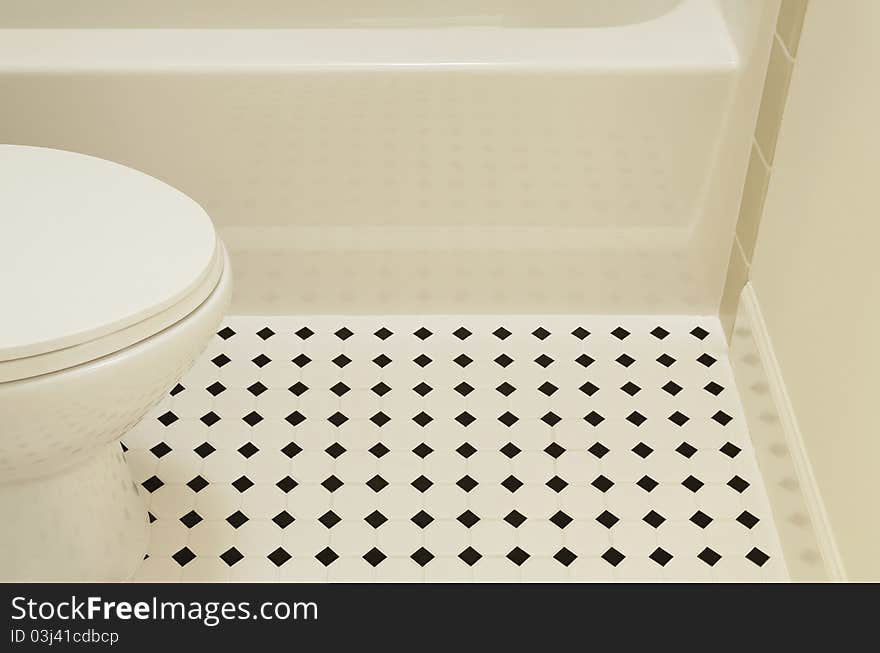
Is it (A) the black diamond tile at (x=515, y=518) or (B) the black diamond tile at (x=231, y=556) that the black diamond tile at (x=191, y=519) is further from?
(A) the black diamond tile at (x=515, y=518)

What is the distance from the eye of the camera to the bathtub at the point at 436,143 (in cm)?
145

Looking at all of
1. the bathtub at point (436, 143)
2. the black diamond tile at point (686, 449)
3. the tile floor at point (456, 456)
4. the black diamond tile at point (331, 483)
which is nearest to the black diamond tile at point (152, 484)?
the tile floor at point (456, 456)

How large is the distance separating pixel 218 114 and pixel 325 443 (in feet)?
1.55

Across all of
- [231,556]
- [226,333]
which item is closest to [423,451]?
[231,556]

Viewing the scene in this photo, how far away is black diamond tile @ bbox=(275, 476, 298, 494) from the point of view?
148 centimetres

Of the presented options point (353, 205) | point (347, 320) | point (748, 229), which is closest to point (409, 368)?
point (347, 320)

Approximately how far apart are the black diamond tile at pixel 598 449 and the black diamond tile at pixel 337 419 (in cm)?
35

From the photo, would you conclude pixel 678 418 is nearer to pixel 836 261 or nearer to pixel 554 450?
pixel 554 450

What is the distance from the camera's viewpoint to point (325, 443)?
60.7 inches

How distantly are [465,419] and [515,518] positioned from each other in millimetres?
189

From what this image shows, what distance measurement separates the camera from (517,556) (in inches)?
54.9

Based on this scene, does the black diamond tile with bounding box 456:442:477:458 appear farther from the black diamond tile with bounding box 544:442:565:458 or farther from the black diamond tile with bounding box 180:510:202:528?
the black diamond tile with bounding box 180:510:202:528
